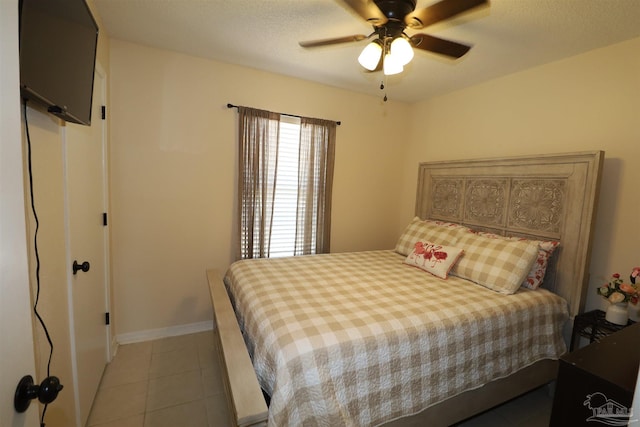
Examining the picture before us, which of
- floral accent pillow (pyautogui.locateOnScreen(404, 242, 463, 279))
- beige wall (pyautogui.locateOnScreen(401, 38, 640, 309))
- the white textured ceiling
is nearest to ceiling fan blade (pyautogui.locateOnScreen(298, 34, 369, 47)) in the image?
the white textured ceiling

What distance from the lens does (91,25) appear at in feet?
4.55

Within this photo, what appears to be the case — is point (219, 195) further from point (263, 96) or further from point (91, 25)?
point (91, 25)

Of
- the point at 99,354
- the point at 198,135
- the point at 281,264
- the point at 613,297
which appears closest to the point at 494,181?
the point at 613,297

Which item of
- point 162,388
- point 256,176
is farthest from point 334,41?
point 162,388

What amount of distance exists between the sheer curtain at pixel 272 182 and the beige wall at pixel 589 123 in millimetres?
1578

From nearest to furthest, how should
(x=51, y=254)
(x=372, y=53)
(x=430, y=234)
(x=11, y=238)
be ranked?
(x=11, y=238), (x=51, y=254), (x=372, y=53), (x=430, y=234)

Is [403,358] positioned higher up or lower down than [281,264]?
lower down

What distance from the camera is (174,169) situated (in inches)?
105

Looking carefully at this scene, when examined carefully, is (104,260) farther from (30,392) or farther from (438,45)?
(438,45)

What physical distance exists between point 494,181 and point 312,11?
2.10 meters

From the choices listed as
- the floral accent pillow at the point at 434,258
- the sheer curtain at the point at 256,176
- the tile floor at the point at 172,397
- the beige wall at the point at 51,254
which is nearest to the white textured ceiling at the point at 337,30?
the sheer curtain at the point at 256,176

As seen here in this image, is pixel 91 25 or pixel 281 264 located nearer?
pixel 91 25

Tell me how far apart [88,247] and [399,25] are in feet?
7.62

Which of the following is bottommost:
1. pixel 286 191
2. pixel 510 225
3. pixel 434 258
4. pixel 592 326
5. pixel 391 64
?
pixel 592 326
